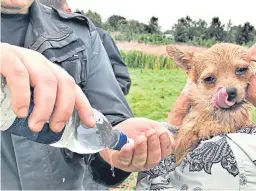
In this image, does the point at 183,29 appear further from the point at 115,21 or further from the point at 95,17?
the point at 95,17

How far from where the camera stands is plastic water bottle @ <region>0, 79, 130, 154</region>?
671mm

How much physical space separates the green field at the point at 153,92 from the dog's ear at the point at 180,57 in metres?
0.20

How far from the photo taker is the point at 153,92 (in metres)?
→ 2.09

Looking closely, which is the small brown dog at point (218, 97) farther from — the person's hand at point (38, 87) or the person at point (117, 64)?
the person's hand at point (38, 87)

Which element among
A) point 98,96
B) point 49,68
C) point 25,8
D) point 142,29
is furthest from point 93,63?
point 142,29

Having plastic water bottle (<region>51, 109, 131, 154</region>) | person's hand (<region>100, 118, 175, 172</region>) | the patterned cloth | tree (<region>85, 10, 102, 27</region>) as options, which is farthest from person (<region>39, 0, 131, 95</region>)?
plastic water bottle (<region>51, 109, 131, 154</region>)

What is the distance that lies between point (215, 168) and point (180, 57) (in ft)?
1.28

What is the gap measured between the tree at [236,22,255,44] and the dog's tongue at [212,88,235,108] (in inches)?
10.5

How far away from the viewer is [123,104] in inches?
47.8

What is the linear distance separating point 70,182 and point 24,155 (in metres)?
0.12

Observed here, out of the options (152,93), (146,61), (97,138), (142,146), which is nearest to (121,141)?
(97,138)

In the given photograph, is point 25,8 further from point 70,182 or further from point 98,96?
point 70,182

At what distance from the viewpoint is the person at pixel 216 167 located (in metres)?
1.27

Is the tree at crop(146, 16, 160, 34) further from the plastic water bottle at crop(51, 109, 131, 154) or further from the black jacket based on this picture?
the plastic water bottle at crop(51, 109, 131, 154)
